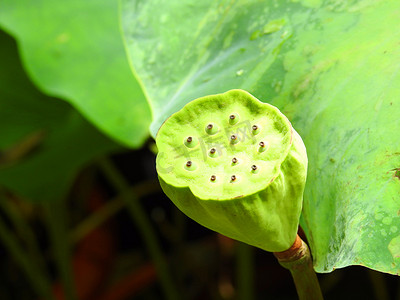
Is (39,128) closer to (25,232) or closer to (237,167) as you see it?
(25,232)

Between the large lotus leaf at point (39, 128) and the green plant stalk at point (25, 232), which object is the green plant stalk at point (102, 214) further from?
the large lotus leaf at point (39, 128)

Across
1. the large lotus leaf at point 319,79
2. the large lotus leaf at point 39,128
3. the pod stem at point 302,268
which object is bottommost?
the large lotus leaf at point 39,128

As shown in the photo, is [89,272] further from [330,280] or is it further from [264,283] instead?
[330,280]

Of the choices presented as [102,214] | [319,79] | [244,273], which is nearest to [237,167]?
[319,79]

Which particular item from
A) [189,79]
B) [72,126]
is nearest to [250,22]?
[189,79]

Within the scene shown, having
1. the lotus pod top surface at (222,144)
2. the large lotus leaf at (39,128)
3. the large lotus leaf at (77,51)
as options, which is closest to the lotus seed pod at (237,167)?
the lotus pod top surface at (222,144)
